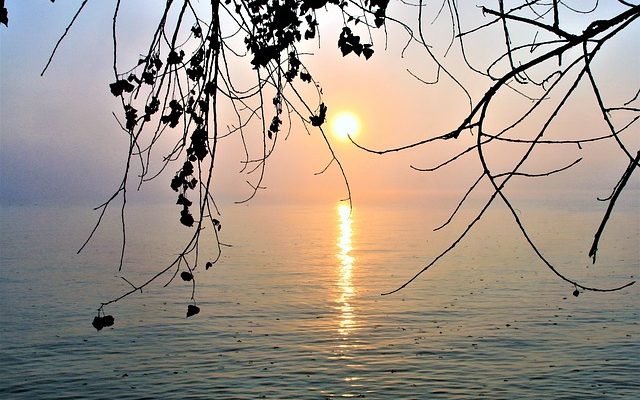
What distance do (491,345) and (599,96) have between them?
30.2m

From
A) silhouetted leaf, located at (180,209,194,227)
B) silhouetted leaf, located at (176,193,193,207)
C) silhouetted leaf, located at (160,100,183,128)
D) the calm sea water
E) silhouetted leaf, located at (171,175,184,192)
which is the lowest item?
the calm sea water

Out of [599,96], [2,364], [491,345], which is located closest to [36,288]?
[2,364]

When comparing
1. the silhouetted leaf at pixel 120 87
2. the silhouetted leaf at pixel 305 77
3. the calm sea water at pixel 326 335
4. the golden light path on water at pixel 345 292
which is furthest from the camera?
Answer: the golden light path on water at pixel 345 292

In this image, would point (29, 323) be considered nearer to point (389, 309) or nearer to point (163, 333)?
point (163, 333)

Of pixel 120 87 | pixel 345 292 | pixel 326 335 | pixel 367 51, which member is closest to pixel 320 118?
pixel 367 51

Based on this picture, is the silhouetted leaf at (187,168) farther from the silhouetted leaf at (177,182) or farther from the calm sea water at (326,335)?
the calm sea water at (326,335)

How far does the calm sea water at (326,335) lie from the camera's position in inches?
984

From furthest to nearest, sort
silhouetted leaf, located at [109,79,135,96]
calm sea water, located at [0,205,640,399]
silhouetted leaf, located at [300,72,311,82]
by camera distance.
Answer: calm sea water, located at [0,205,640,399]
silhouetted leaf, located at [300,72,311,82]
silhouetted leaf, located at [109,79,135,96]

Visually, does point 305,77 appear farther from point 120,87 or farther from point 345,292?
point 345,292

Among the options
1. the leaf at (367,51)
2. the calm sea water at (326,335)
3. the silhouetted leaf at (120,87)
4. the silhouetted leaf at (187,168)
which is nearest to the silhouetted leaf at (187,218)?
the silhouetted leaf at (187,168)

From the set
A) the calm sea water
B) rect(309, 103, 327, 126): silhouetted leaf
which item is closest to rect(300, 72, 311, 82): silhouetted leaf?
rect(309, 103, 327, 126): silhouetted leaf

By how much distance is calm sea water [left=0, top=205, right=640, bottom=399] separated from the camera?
984 inches

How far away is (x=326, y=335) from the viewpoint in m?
34.6

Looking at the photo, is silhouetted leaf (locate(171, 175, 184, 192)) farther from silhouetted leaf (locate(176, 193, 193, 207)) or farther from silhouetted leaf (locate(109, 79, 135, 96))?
silhouetted leaf (locate(109, 79, 135, 96))
